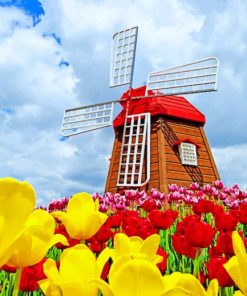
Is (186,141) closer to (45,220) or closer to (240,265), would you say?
(45,220)

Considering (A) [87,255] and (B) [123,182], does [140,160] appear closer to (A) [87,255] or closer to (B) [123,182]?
(B) [123,182]

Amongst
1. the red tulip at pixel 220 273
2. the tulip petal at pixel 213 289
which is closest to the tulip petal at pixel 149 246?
the tulip petal at pixel 213 289

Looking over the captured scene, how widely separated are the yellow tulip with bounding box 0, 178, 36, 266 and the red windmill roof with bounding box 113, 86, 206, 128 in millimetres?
13477

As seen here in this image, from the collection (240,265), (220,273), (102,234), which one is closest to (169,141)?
(102,234)

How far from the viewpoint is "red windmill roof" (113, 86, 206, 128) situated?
1430 cm

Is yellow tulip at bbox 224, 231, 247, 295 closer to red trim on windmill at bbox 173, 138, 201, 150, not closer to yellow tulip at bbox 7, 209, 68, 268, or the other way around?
yellow tulip at bbox 7, 209, 68, 268

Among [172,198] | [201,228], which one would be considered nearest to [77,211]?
[201,228]

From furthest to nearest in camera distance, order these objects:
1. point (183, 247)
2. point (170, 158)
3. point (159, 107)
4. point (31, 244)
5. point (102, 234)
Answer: point (159, 107)
point (170, 158)
point (102, 234)
point (183, 247)
point (31, 244)

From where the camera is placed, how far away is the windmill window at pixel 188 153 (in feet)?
46.0

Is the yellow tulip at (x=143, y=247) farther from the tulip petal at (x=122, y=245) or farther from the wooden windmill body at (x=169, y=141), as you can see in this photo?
the wooden windmill body at (x=169, y=141)

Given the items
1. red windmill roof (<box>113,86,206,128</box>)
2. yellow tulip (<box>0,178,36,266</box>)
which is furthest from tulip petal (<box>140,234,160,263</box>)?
red windmill roof (<box>113,86,206,128</box>)

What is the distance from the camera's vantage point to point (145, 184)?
1360 centimetres

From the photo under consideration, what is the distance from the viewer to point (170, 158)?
13758 mm

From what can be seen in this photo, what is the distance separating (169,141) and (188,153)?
0.76 metres
